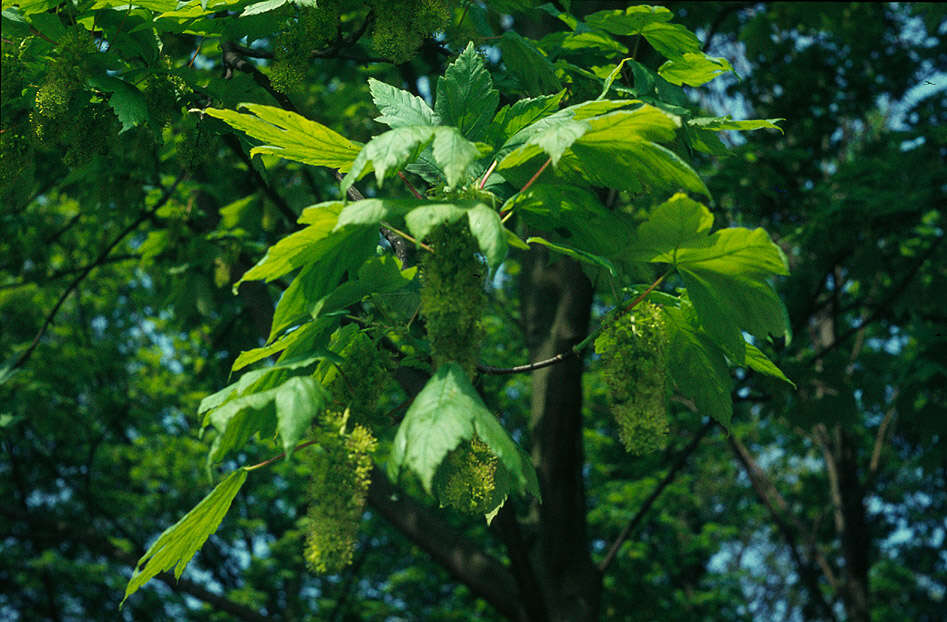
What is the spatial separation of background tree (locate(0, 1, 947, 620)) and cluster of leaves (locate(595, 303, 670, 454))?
0.25 meters

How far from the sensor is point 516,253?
8352 millimetres

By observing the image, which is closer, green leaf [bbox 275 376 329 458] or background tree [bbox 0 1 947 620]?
green leaf [bbox 275 376 329 458]

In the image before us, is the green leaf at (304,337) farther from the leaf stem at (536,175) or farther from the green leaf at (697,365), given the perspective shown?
the green leaf at (697,365)

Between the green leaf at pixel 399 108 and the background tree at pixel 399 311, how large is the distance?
0.51 m

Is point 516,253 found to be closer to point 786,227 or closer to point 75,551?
point 786,227

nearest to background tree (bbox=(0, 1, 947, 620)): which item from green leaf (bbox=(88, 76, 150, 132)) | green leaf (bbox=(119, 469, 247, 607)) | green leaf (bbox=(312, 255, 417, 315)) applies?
green leaf (bbox=(88, 76, 150, 132))

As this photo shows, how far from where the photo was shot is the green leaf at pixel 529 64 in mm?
2988

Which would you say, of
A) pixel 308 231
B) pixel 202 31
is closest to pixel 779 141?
pixel 202 31

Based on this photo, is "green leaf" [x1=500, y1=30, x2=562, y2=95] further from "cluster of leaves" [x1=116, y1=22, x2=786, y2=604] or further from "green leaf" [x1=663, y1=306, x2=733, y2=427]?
"green leaf" [x1=663, y1=306, x2=733, y2=427]

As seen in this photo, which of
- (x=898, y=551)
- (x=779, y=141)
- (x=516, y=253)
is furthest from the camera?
(x=898, y=551)

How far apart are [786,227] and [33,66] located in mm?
6472

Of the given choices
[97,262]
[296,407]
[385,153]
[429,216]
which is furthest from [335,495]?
[97,262]

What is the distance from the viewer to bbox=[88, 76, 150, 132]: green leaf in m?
2.71

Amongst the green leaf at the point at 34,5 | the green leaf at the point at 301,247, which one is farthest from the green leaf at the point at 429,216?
the green leaf at the point at 34,5
